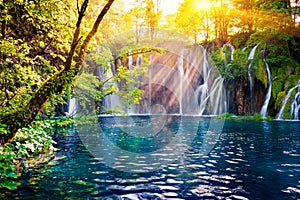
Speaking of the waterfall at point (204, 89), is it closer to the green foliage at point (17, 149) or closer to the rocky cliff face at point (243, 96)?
the rocky cliff face at point (243, 96)

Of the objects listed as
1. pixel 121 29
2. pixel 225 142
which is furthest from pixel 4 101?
pixel 121 29

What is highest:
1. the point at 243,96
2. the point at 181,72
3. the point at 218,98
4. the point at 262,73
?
the point at 181,72

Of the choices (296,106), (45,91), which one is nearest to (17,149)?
(45,91)

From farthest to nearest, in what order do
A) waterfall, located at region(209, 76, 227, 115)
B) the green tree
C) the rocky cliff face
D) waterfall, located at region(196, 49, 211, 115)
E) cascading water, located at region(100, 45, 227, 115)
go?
waterfall, located at region(196, 49, 211, 115), cascading water, located at region(100, 45, 227, 115), waterfall, located at region(209, 76, 227, 115), the rocky cliff face, the green tree

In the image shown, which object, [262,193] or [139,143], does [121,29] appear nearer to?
[139,143]

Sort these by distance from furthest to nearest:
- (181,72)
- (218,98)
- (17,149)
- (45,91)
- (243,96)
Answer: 1. (181,72)
2. (218,98)
3. (243,96)
4. (17,149)
5. (45,91)

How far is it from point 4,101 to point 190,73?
114 feet

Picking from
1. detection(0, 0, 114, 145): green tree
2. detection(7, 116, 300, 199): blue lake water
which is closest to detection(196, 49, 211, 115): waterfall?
detection(7, 116, 300, 199): blue lake water

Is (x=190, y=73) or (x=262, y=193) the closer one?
(x=262, y=193)

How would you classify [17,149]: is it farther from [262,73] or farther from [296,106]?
[262,73]

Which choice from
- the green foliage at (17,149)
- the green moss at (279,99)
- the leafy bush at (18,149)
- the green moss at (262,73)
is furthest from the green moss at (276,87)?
the green foliage at (17,149)

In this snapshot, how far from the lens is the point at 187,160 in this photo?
9266 millimetres

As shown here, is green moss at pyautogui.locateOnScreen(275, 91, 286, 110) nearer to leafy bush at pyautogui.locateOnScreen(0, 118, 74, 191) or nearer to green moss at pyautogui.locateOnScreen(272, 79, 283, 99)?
green moss at pyautogui.locateOnScreen(272, 79, 283, 99)

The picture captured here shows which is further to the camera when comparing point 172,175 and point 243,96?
point 243,96
